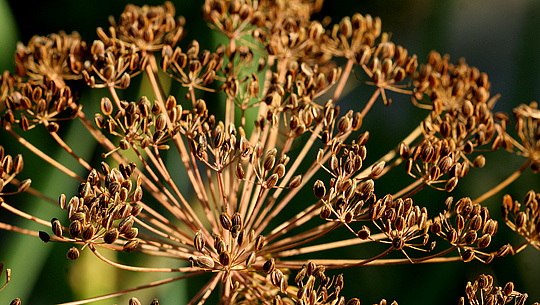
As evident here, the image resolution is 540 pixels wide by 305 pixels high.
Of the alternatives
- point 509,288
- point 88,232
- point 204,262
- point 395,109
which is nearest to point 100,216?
point 88,232

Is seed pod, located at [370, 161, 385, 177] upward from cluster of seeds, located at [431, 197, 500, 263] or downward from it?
upward

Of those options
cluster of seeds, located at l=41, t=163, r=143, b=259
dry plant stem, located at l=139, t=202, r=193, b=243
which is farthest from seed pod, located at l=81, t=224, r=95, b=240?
dry plant stem, located at l=139, t=202, r=193, b=243

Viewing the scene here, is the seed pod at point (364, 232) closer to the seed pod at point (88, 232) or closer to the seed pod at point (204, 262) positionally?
the seed pod at point (204, 262)

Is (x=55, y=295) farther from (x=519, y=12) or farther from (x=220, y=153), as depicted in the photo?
(x=519, y=12)

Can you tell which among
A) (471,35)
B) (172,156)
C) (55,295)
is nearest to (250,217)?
(172,156)

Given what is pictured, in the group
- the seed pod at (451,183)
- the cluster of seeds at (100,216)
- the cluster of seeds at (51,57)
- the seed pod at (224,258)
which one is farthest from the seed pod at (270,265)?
the cluster of seeds at (51,57)

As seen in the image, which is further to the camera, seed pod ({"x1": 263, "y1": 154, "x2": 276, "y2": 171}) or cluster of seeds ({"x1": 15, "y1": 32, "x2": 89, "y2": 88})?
cluster of seeds ({"x1": 15, "y1": 32, "x2": 89, "y2": 88})

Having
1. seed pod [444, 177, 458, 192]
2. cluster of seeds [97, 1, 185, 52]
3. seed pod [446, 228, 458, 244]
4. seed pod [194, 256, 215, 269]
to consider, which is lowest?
seed pod [194, 256, 215, 269]

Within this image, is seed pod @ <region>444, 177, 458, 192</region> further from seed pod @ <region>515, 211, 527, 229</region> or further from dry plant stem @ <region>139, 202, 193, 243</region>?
dry plant stem @ <region>139, 202, 193, 243</region>
